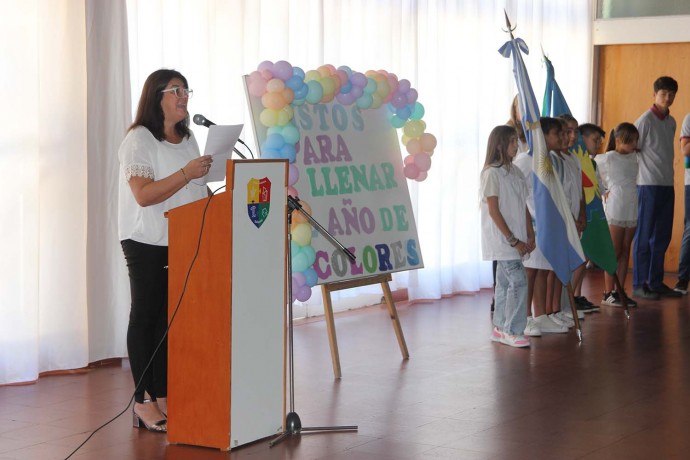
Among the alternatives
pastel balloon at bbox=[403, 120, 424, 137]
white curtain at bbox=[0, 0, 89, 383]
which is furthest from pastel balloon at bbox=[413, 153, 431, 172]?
white curtain at bbox=[0, 0, 89, 383]

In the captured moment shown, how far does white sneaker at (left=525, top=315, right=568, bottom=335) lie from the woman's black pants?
3029 mm

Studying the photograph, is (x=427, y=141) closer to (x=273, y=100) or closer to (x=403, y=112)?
(x=403, y=112)

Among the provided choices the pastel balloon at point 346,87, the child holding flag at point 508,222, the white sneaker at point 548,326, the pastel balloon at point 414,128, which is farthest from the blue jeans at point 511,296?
the pastel balloon at point 346,87

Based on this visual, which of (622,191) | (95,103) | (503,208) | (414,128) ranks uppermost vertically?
(95,103)

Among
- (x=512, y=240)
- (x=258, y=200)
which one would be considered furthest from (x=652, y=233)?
(x=258, y=200)

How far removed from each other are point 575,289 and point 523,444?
3478 mm

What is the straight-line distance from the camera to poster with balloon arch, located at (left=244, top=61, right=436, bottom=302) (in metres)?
5.05

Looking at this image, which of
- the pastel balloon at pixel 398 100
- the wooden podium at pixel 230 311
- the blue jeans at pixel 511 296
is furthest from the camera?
the blue jeans at pixel 511 296

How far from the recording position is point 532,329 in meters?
6.40

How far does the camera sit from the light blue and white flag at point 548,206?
625 centimetres

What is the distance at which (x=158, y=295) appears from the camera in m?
4.18

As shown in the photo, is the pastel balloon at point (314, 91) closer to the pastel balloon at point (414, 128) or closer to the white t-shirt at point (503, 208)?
the pastel balloon at point (414, 128)

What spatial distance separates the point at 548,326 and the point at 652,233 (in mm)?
2268

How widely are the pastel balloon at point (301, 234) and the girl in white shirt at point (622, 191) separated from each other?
3531mm
